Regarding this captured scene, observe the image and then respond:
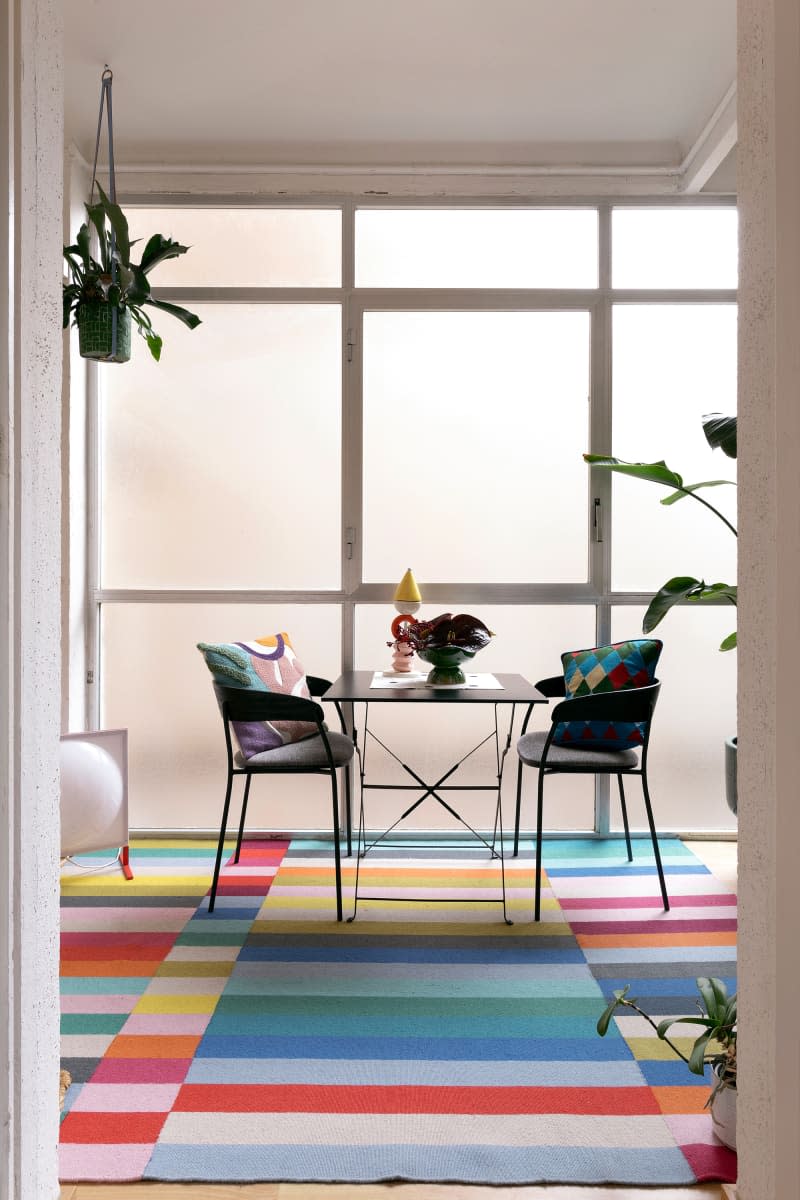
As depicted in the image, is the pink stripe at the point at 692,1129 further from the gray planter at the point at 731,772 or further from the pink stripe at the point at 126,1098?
the gray planter at the point at 731,772

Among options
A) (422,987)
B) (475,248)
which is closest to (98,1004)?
(422,987)

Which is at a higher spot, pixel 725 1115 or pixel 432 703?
pixel 432 703

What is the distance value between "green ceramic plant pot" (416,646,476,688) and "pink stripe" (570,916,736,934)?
979 millimetres

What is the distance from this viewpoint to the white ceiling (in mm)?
3295

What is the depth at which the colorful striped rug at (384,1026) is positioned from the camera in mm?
2014

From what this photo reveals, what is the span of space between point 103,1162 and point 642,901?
221 centimetres

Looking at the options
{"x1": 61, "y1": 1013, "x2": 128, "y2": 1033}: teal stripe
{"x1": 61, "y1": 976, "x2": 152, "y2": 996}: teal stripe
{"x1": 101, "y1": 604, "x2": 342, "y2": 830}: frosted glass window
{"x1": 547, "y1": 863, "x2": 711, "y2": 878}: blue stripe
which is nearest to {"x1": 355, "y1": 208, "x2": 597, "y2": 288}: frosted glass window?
{"x1": 101, "y1": 604, "x2": 342, "y2": 830}: frosted glass window

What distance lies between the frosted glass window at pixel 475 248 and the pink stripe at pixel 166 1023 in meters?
3.22

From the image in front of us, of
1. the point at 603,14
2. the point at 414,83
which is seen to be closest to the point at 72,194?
the point at 414,83

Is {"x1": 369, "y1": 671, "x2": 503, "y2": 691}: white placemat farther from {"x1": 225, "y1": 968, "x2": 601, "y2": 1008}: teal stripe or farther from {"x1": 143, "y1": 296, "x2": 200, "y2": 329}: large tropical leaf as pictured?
{"x1": 143, "y1": 296, "x2": 200, "y2": 329}: large tropical leaf

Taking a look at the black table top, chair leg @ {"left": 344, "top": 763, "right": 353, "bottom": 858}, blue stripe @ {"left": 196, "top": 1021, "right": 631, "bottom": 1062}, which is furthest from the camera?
chair leg @ {"left": 344, "top": 763, "right": 353, "bottom": 858}

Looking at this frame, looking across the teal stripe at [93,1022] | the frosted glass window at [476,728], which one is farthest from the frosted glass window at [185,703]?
the teal stripe at [93,1022]

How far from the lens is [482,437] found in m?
4.43

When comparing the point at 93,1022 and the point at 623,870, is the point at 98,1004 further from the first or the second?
the point at 623,870
